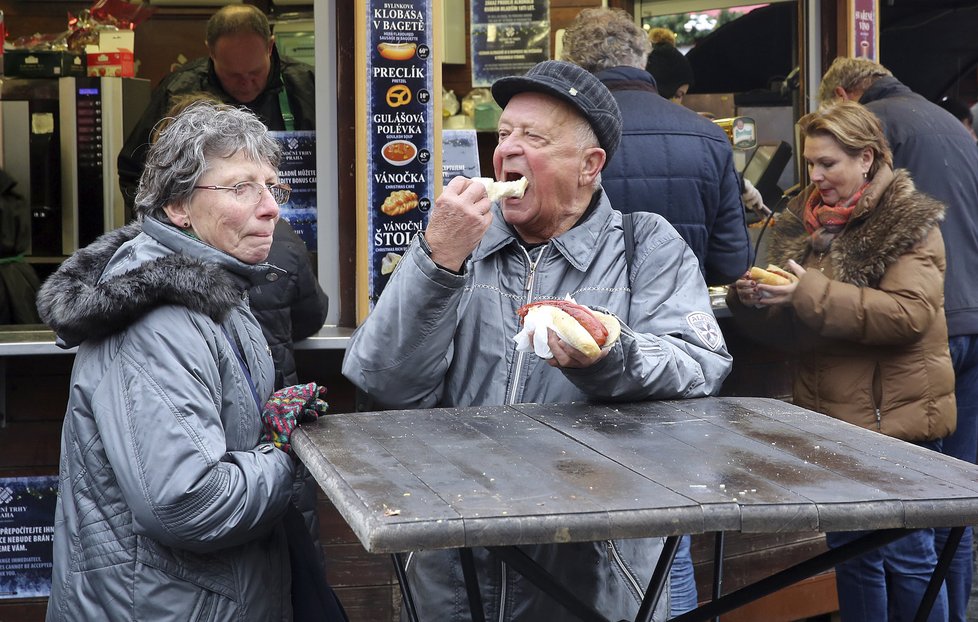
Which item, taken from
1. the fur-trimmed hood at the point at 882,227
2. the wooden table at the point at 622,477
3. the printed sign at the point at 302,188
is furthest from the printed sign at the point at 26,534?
the fur-trimmed hood at the point at 882,227

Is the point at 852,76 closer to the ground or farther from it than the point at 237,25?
closer to the ground

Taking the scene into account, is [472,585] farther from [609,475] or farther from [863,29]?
[863,29]

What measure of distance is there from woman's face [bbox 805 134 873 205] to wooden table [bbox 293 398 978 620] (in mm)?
1706

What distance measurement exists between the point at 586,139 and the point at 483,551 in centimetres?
101

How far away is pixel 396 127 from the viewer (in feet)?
14.6

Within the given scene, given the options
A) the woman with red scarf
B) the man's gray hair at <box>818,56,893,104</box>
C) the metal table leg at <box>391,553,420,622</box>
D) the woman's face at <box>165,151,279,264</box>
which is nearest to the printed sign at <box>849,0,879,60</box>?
the man's gray hair at <box>818,56,893,104</box>

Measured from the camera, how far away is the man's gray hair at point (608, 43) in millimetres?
4293

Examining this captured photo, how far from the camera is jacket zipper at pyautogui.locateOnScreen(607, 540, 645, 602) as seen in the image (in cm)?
262

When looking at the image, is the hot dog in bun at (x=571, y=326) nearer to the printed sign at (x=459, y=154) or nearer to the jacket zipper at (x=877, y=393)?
the jacket zipper at (x=877, y=393)

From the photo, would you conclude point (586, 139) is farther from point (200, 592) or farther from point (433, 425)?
point (200, 592)

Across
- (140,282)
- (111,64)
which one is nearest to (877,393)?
(140,282)

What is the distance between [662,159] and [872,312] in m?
0.88

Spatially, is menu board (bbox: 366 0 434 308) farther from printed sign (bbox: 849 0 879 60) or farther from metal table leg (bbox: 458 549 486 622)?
printed sign (bbox: 849 0 879 60)

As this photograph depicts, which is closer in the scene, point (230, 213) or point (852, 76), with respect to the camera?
point (230, 213)
